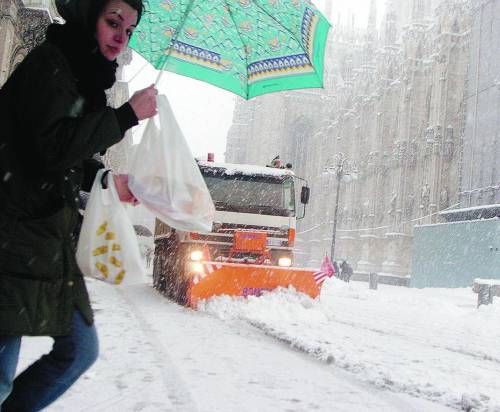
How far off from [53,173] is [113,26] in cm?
58

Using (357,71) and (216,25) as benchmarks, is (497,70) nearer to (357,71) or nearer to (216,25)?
(216,25)

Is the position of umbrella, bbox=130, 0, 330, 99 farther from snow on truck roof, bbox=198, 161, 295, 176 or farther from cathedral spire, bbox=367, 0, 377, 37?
cathedral spire, bbox=367, 0, 377, 37

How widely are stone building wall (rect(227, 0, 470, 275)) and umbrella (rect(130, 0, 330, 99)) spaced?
3114cm

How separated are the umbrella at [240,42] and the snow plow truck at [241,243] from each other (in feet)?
17.0

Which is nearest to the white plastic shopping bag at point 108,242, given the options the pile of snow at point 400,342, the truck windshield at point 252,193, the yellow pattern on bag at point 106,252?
the yellow pattern on bag at point 106,252

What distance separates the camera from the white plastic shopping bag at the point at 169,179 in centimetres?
202

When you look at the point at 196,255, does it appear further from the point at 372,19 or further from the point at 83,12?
the point at 372,19

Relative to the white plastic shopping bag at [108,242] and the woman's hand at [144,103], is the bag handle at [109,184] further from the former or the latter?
the woman's hand at [144,103]

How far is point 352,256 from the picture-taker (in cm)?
4494

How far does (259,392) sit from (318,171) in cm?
5959

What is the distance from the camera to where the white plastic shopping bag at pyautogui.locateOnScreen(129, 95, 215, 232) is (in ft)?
6.61

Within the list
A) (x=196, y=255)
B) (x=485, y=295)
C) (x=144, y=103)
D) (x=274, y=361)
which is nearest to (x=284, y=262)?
(x=196, y=255)

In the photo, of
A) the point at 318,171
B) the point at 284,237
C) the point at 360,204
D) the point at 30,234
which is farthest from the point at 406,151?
the point at 30,234

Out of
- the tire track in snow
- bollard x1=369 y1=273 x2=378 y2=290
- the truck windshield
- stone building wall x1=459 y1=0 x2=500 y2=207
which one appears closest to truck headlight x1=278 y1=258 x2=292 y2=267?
the truck windshield
